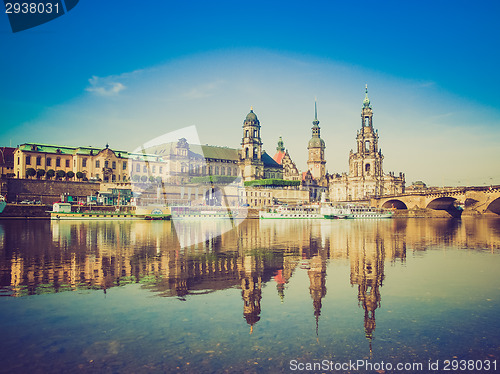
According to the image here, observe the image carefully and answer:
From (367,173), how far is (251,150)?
4400 centimetres

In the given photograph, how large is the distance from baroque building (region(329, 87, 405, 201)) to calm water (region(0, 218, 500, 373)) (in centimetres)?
12411

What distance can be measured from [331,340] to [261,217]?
8011cm

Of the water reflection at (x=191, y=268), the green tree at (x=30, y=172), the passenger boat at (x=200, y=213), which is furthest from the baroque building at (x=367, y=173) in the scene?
the water reflection at (x=191, y=268)

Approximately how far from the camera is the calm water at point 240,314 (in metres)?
9.16

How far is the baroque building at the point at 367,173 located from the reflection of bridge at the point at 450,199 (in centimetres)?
2030

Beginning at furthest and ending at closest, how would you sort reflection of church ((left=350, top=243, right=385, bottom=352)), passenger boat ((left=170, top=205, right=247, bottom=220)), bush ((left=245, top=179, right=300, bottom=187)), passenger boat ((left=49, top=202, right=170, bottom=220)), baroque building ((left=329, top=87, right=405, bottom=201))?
1. baroque building ((left=329, top=87, right=405, bottom=201))
2. bush ((left=245, top=179, right=300, bottom=187))
3. passenger boat ((left=170, top=205, right=247, bottom=220))
4. passenger boat ((left=49, top=202, right=170, bottom=220))
5. reflection of church ((left=350, top=243, right=385, bottom=352))

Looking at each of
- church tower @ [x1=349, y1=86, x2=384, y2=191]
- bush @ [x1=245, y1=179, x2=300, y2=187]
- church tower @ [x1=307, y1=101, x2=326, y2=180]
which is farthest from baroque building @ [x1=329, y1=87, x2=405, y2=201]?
bush @ [x1=245, y1=179, x2=300, y2=187]

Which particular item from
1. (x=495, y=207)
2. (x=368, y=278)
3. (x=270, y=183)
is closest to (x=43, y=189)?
(x=270, y=183)

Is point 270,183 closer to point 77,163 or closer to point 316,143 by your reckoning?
point 316,143

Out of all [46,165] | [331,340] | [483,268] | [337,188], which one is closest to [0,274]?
[331,340]

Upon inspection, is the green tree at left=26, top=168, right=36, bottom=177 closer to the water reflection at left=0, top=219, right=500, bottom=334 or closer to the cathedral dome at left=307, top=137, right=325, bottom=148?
the water reflection at left=0, top=219, right=500, bottom=334

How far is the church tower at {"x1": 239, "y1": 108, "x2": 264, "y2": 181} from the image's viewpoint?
Result: 437 ft

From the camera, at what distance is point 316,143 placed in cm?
16912

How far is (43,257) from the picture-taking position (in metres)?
23.0
